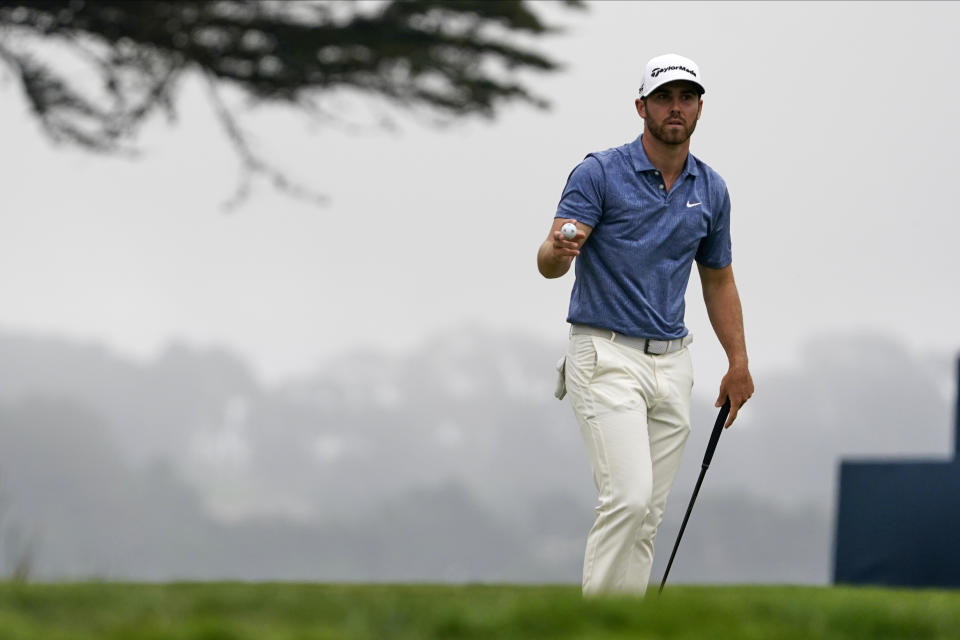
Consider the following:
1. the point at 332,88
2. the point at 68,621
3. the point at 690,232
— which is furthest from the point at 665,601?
the point at 332,88

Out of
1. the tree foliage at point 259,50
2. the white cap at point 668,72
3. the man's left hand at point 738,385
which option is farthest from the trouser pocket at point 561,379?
the tree foliage at point 259,50

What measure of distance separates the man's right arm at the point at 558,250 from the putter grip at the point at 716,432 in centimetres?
107

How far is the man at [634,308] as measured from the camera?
4.94m

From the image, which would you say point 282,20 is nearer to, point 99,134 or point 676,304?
point 99,134

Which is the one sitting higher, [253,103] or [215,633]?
[253,103]

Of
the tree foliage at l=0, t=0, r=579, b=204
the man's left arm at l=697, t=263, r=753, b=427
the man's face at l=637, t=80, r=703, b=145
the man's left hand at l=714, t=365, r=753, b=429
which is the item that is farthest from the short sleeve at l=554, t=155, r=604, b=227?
the tree foliage at l=0, t=0, r=579, b=204

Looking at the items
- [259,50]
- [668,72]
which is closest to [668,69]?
[668,72]

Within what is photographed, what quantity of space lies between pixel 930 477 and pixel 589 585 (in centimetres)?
588

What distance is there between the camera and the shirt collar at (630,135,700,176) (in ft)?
17.1

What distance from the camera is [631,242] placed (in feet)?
16.8

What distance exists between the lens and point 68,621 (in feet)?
11.1

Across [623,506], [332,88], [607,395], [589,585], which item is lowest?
[589,585]

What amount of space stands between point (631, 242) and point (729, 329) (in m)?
0.75

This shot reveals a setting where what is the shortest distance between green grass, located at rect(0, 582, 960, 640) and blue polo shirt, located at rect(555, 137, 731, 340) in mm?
1389
